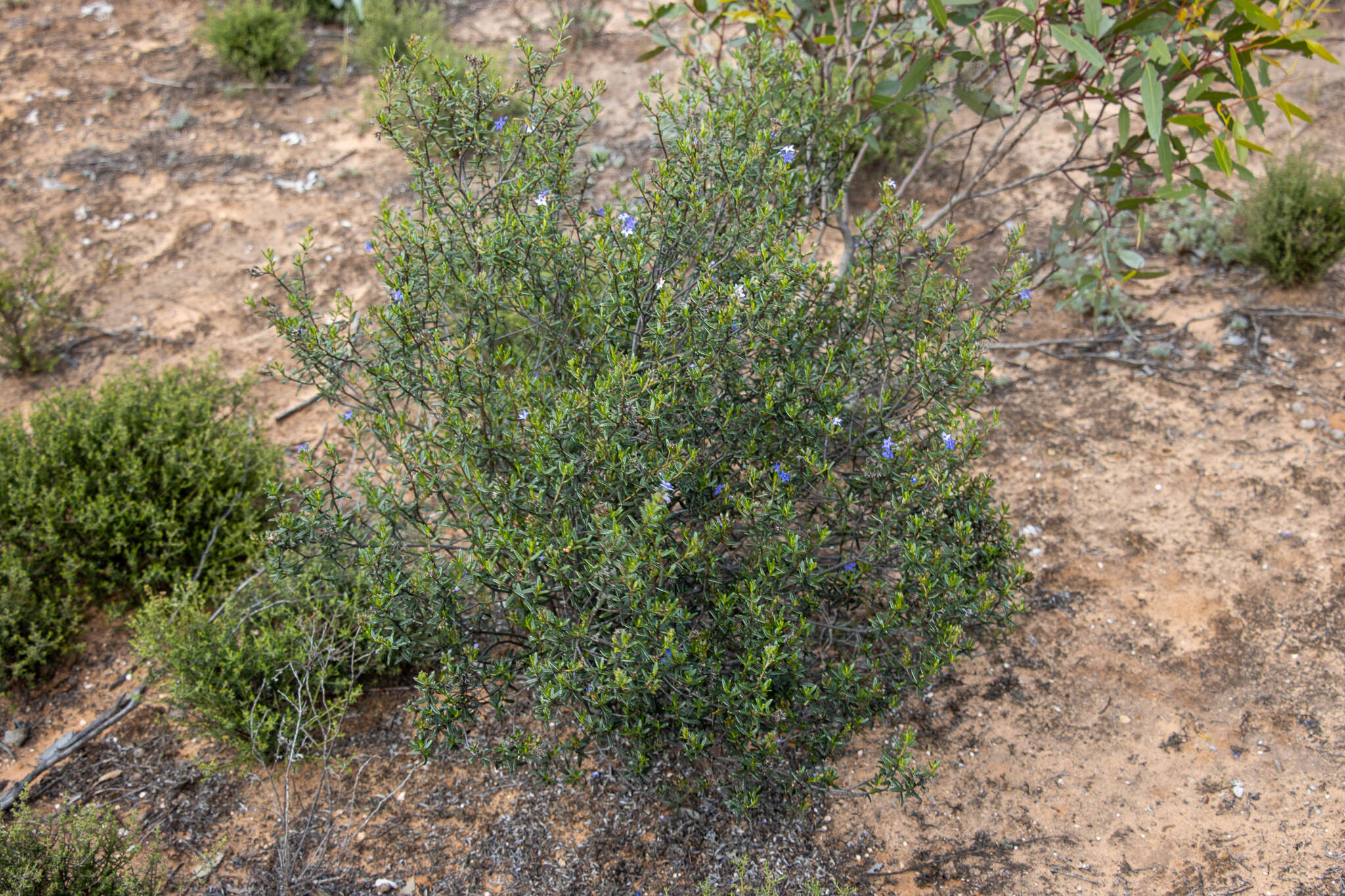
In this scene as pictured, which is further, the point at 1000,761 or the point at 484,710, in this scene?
the point at 484,710

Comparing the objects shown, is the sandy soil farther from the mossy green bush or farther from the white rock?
the white rock

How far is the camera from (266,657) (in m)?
2.51

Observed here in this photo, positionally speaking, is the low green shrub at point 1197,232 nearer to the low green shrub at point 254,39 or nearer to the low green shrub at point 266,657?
the low green shrub at point 266,657

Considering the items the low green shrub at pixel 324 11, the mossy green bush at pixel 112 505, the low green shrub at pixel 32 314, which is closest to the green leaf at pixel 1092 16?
the mossy green bush at pixel 112 505

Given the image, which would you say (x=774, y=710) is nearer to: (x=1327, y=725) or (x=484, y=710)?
(x=484, y=710)

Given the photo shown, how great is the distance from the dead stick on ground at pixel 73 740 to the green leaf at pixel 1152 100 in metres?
3.27

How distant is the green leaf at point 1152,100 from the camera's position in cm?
236

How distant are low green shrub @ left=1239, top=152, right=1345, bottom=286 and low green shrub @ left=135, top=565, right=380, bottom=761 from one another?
400 centimetres

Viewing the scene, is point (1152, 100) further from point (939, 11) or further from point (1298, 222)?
point (1298, 222)

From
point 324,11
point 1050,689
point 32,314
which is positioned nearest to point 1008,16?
point 1050,689

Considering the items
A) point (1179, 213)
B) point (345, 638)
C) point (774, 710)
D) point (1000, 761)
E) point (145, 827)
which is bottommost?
point (145, 827)

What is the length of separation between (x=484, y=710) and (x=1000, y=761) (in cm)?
147

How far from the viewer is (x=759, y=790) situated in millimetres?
2312

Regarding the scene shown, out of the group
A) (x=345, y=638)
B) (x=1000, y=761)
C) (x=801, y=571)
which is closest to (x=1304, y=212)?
(x=1000, y=761)
